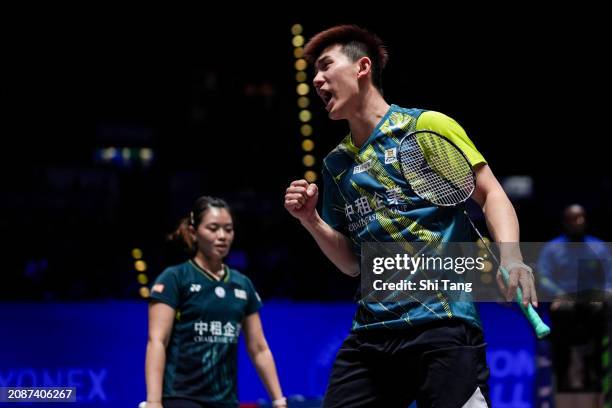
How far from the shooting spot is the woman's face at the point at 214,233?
4535mm

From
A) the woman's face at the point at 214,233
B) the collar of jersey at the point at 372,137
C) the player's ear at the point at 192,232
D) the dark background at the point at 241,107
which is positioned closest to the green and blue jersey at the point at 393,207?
the collar of jersey at the point at 372,137

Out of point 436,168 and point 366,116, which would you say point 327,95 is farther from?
point 436,168

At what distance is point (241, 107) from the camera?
11.9 m

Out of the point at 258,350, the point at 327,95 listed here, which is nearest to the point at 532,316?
the point at 327,95

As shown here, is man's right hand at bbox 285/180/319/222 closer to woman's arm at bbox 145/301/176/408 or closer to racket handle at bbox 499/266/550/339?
racket handle at bbox 499/266/550/339

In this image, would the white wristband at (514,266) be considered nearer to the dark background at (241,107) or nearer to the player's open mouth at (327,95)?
the player's open mouth at (327,95)

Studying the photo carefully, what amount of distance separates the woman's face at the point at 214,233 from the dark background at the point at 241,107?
459 centimetres

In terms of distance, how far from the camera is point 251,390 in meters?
6.68

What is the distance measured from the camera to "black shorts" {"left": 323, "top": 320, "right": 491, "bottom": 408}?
2.46m

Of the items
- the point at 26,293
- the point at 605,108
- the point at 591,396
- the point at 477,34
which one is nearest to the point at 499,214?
the point at 591,396

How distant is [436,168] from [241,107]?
30.6ft

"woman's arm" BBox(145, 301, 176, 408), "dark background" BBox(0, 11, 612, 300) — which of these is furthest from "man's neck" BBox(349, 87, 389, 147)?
"dark background" BBox(0, 11, 612, 300)

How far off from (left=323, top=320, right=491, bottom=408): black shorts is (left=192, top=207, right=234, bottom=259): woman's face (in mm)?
1948

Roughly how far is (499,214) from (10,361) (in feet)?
15.1
